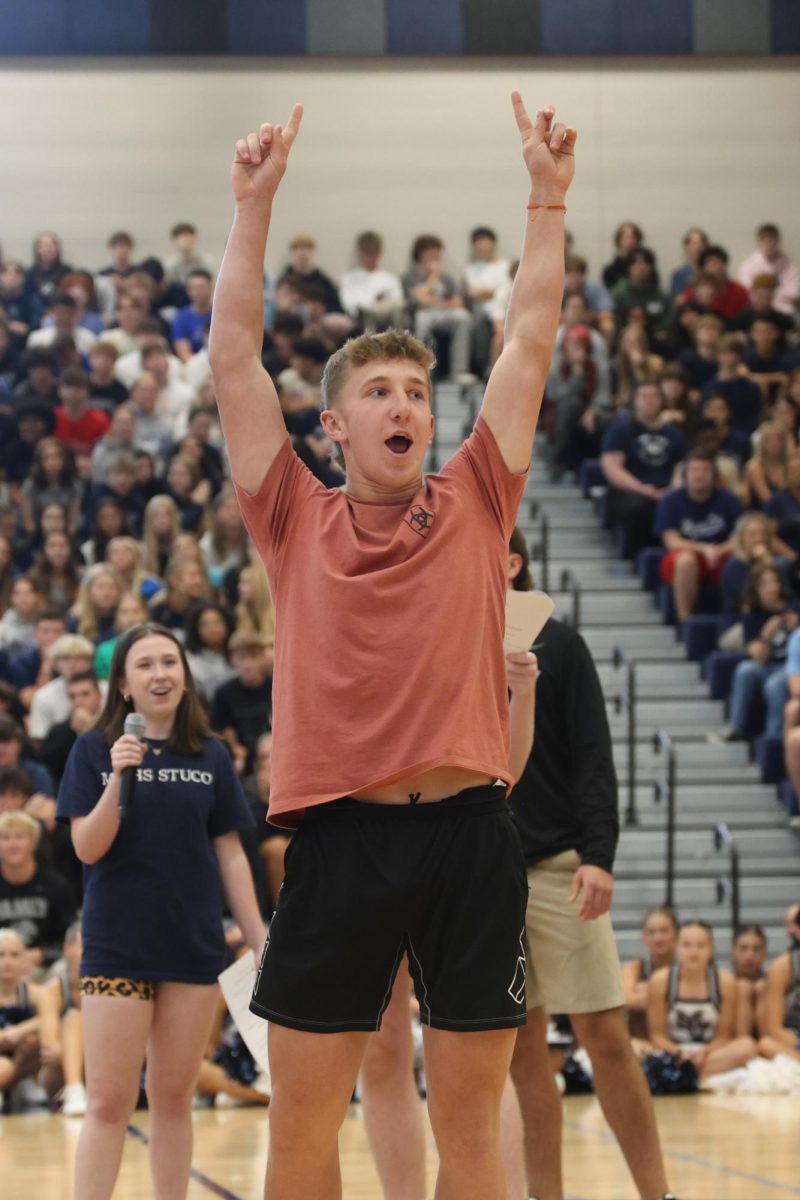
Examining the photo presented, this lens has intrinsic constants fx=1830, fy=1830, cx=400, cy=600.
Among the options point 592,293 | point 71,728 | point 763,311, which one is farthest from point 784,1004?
point 592,293

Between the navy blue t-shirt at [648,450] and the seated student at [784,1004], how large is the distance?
5.15 meters

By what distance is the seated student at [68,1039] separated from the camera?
9.05 meters

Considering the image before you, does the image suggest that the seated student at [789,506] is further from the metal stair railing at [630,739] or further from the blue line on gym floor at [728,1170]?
the blue line on gym floor at [728,1170]

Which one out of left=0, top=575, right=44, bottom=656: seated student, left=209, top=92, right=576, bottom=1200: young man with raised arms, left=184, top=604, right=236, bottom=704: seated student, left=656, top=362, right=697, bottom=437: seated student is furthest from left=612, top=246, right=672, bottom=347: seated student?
Result: left=209, top=92, right=576, bottom=1200: young man with raised arms

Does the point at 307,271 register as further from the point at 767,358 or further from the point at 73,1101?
the point at 73,1101

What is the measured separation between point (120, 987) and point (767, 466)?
1016 centimetres

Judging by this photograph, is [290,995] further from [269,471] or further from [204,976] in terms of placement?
[204,976]

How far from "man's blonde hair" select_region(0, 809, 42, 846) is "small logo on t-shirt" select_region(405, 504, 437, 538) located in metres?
6.51

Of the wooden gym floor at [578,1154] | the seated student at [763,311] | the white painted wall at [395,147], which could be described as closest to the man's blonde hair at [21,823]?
the wooden gym floor at [578,1154]

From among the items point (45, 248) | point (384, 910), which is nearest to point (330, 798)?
point (384, 910)

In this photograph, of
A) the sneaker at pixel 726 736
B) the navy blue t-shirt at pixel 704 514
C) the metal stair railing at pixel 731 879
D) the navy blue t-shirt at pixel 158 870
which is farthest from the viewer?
the navy blue t-shirt at pixel 704 514

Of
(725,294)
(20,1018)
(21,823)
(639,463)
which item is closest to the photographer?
(20,1018)

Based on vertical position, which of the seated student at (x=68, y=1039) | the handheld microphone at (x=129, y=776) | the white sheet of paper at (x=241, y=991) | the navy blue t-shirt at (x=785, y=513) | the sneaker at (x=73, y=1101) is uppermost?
the navy blue t-shirt at (x=785, y=513)

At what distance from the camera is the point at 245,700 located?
11.2 meters
